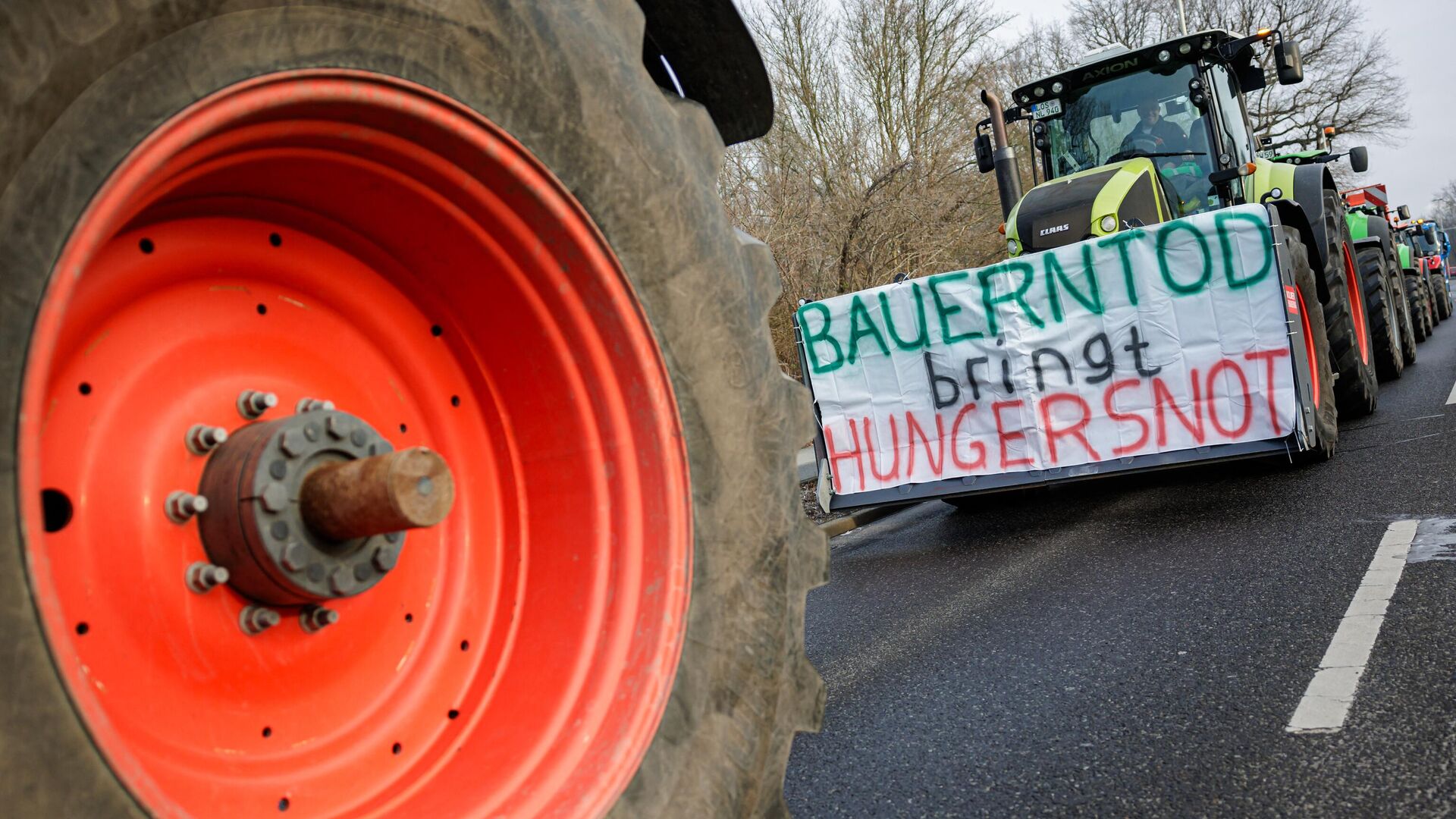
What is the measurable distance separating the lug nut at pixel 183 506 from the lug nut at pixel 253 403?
144 mm

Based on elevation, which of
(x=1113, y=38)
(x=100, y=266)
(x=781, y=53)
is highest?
(x=1113, y=38)

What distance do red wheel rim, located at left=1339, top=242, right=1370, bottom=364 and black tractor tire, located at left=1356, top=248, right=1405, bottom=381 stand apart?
119 millimetres

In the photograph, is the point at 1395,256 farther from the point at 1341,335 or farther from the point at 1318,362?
the point at 1318,362

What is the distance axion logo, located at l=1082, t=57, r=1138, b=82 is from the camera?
8.43 metres

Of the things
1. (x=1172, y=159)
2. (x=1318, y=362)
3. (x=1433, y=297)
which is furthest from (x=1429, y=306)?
(x=1318, y=362)

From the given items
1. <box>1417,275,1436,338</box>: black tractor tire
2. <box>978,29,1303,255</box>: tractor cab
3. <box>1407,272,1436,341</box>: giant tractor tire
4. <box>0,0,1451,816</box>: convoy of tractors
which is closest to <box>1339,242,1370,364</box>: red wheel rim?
<box>978,29,1303,255</box>: tractor cab

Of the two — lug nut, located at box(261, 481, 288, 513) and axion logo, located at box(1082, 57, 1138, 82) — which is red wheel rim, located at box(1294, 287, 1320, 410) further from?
lug nut, located at box(261, 481, 288, 513)

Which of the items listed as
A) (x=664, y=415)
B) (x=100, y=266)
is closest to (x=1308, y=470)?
(x=664, y=415)

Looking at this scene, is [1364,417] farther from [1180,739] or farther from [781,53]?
[781,53]

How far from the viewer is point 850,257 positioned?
16.5 metres

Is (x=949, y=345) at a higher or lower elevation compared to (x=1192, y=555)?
higher

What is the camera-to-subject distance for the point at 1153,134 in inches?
332

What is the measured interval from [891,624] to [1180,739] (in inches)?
72.7

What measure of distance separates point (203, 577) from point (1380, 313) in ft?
37.6
